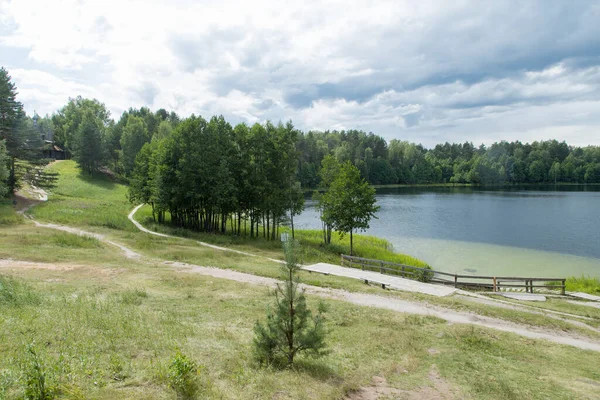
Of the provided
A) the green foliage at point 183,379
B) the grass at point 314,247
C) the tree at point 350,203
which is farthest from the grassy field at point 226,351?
the tree at point 350,203

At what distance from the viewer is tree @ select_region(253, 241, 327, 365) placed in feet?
27.5

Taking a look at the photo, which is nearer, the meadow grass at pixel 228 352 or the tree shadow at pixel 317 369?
the meadow grass at pixel 228 352

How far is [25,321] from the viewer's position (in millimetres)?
9906

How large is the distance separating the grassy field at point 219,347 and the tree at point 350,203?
15524mm

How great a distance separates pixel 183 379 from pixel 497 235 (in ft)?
164

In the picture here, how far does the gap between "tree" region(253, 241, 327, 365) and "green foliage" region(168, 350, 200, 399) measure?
6.56 feet

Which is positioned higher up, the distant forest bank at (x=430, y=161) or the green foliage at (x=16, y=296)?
the distant forest bank at (x=430, y=161)

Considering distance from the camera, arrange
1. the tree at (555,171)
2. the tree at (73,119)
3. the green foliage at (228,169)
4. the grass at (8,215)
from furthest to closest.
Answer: the tree at (555,171), the tree at (73,119), the green foliage at (228,169), the grass at (8,215)

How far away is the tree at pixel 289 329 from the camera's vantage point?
839 cm

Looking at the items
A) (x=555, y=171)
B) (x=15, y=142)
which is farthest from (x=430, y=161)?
(x=15, y=142)

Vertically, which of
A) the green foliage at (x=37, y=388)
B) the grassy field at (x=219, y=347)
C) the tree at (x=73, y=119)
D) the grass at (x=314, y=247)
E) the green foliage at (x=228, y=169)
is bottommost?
the grass at (x=314, y=247)

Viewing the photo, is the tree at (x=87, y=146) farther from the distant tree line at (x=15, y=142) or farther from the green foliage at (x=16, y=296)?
the green foliage at (x=16, y=296)

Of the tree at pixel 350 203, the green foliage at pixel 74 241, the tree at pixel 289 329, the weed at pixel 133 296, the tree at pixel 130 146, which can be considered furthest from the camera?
the tree at pixel 130 146

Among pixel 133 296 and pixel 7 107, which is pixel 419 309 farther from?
pixel 7 107
